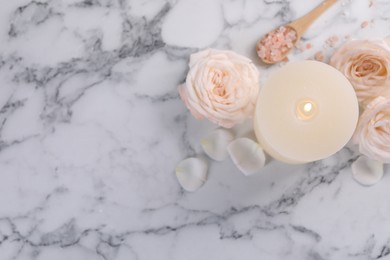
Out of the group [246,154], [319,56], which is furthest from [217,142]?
[319,56]

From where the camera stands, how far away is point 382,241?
658 millimetres

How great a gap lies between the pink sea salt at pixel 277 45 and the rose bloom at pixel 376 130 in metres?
0.11

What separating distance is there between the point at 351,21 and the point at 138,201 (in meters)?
0.32

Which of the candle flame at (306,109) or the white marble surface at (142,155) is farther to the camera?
the white marble surface at (142,155)

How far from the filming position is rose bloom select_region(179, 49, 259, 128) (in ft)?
1.95

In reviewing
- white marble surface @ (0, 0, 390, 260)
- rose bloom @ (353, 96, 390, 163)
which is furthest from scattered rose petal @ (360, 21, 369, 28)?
rose bloom @ (353, 96, 390, 163)

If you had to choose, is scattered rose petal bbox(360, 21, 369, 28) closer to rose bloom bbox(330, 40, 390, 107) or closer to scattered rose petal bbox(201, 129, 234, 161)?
rose bloom bbox(330, 40, 390, 107)

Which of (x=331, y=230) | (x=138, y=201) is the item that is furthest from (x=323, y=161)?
(x=138, y=201)

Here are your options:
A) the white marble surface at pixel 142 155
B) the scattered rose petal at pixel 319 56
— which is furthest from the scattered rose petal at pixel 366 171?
the scattered rose petal at pixel 319 56

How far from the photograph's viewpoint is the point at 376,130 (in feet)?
1.94

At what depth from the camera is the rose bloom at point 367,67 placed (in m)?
0.60

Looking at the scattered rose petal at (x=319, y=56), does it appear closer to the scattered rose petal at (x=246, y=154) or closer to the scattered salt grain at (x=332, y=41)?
the scattered salt grain at (x=332, y=41)

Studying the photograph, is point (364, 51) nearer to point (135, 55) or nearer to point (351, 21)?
point (351, 21)

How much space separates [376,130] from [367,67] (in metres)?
0.07
